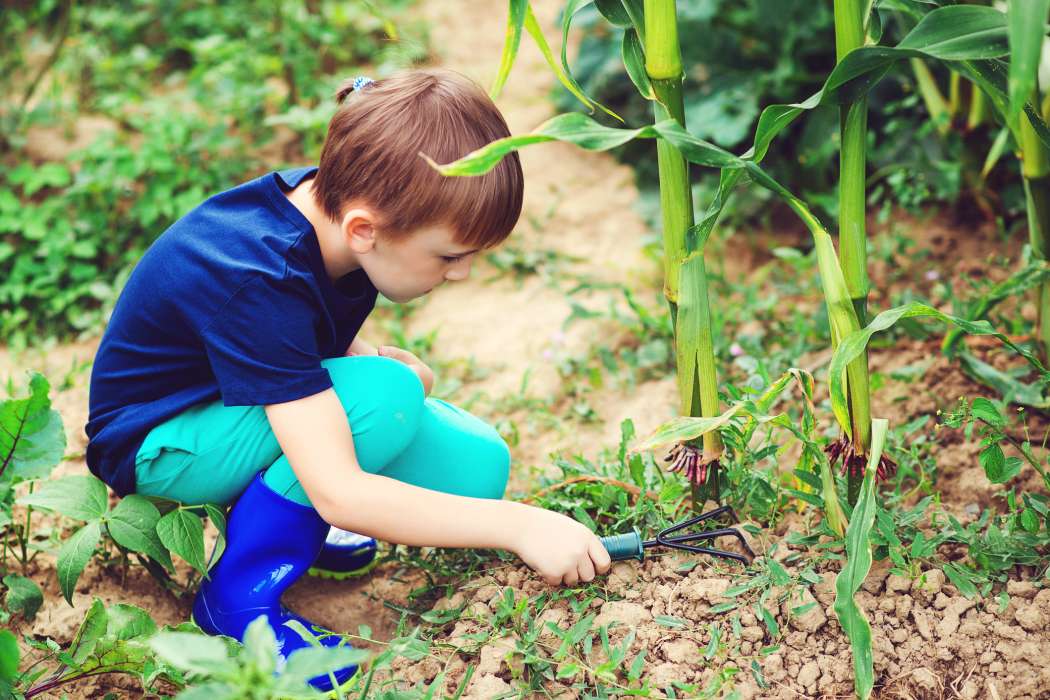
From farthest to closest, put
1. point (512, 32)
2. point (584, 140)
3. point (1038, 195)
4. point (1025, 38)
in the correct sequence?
point (1038, 195), point (512, 32), point (584, 140), point (1025, 38)

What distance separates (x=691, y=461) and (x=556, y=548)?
0.24 m

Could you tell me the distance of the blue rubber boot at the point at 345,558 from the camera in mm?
1683

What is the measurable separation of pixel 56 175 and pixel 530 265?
125cm

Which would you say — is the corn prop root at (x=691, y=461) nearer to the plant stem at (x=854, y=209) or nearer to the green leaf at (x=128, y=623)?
the plant stem at (x=854, y=209)

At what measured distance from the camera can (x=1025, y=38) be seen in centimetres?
95

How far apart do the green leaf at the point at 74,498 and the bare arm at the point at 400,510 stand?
319 mm

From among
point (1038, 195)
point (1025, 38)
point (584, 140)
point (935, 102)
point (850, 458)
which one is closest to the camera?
point (1025, 38)

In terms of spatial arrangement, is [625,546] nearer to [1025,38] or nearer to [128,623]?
[128,623]

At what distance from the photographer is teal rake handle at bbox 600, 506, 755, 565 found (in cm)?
145

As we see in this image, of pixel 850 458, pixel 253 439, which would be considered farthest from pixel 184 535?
pixel 850 458

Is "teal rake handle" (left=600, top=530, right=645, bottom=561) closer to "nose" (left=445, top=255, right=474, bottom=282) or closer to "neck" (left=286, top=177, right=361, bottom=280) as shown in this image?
"nose" (left=445, top=255, right=474, bottom=282)

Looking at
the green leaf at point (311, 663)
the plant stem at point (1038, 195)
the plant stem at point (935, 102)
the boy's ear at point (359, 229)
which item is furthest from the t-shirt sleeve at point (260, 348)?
the plant stem at point (935, 102)

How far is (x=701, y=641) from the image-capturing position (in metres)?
1.35

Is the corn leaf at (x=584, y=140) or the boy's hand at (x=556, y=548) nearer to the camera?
the corn leaf at (x=584, y=140)
